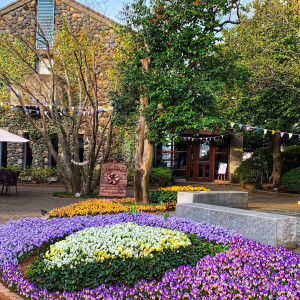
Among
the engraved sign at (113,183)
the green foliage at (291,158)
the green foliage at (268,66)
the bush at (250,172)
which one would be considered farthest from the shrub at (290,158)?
the engraved sign at (113,183)

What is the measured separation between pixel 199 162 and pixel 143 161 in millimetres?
13255

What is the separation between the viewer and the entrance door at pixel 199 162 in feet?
77.6

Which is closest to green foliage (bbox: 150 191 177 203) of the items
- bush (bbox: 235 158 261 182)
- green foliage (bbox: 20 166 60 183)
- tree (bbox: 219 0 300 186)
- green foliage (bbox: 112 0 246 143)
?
green foliage (bbox: 112 0 246 143)

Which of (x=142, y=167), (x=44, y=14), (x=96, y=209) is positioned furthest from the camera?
(x=44, y=14)

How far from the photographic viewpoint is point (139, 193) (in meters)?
10.8

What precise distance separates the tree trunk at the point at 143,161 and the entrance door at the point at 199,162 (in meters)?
13.0

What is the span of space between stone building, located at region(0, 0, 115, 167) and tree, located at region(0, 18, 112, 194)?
0.59 metres

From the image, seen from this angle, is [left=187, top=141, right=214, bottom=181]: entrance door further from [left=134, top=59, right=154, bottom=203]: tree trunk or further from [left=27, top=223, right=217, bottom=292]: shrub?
[left=27, top=223, right=217, bottom=292]: shrub

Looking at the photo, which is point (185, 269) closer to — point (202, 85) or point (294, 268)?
point (294, 268)

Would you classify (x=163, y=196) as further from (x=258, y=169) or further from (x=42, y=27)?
(x=42, y=27)

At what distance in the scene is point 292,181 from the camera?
16.8 metres

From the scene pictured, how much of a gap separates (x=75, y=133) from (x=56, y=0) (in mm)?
9225

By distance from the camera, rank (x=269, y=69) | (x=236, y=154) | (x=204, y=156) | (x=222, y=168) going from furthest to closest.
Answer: (x=204, y=156) → (x=236, y=154) → (x=222, y=168) → (x=269, y=69)

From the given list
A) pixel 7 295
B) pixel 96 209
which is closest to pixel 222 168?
pixel 96 209
